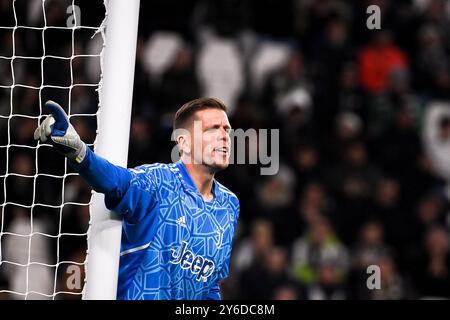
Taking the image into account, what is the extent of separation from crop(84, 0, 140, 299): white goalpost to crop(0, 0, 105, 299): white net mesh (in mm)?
1928

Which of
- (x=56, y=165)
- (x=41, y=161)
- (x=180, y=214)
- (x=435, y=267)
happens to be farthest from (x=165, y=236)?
(x=435, y=267)

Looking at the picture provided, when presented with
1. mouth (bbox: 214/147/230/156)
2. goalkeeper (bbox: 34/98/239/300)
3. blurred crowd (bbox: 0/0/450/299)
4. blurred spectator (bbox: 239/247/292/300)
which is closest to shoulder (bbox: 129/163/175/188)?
goalkeeper (bbox: 34/98/239/300)

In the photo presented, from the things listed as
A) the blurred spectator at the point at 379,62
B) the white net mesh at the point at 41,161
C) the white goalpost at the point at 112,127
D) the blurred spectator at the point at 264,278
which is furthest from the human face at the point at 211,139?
the blurred spectator at the point at 379,62

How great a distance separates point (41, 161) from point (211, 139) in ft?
8.94

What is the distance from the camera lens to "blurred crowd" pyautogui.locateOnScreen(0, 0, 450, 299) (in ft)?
25.7

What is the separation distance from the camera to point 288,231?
27.4 feet

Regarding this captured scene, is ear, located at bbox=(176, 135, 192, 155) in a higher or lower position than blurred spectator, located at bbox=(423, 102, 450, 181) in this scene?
lower

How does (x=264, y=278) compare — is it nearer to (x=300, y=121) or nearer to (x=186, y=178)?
(x=300, y=121)

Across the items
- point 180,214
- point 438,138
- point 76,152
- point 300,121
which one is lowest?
point 180,214

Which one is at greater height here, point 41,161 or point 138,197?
point 41,161

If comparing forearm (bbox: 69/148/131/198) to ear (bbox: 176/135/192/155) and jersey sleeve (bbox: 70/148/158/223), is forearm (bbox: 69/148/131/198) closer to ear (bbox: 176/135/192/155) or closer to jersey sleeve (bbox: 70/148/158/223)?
jersey sleeve (bbox: 70/148/158/223)

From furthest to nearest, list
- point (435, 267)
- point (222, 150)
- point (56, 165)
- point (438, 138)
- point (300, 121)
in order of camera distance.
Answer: point (438, 138), point (300, 121), point (435, 267), point (56, 165), point (222, 150)

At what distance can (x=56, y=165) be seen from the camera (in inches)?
273

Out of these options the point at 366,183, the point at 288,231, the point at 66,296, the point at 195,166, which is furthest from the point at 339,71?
the point at 195,166
